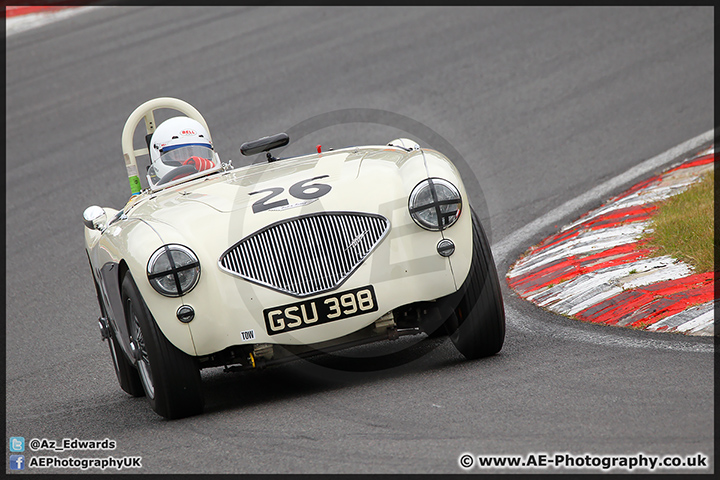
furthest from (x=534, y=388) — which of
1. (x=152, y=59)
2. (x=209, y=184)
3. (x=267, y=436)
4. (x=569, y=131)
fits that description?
(x=152, y=59)

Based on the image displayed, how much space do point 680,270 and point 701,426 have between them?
2197 millimetres

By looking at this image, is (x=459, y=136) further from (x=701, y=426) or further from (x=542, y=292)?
(x=701, y=426)

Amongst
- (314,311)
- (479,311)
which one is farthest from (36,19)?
(479,311)

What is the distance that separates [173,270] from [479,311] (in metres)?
1.53

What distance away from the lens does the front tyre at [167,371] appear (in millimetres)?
4621

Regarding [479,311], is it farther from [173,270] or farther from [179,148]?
[179,148]

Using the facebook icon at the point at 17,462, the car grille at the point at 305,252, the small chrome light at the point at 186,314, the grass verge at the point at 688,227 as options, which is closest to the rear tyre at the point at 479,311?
the car grille at the point at 305,252

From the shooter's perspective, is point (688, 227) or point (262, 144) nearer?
point (262, 144)

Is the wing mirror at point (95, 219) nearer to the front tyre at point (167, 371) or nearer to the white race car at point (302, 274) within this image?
the white race car at point (302, 274)

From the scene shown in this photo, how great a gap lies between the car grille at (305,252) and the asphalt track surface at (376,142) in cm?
60

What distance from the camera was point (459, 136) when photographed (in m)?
11.0

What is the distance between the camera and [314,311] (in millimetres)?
4566

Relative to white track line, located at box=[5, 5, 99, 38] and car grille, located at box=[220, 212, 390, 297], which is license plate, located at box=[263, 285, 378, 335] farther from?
white track line, located at box=[5, 5, 99, 38]

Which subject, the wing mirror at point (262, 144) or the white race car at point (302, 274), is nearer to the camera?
the white race car at point (302, 274)
